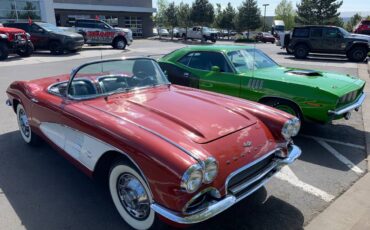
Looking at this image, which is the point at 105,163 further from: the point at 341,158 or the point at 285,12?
the point at 285,12

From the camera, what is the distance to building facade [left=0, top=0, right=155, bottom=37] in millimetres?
24844

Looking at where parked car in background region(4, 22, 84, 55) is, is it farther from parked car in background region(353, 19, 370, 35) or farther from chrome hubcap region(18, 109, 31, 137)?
parked car in background region(353, 19, 370, 35)

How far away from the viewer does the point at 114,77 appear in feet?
12.4

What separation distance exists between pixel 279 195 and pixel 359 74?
9840 millimetres

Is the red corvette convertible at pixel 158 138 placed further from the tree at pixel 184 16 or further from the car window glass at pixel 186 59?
the tree at pixel 184 16

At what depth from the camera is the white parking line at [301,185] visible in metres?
3.36

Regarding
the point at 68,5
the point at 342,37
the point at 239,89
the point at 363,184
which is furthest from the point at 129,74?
the point at 68,5

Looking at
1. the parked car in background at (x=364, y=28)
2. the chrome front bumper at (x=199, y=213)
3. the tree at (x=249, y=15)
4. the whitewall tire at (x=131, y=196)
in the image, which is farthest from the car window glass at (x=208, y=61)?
the tree at (x=249, y=15)

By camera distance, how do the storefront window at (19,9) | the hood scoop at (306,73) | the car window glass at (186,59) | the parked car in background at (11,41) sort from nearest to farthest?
the hood scoop at (306,73)
the car window glass at (186,59)
the parked car in background at (11,41)
the storefront window at (19,9)

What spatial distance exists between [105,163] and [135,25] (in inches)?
1574

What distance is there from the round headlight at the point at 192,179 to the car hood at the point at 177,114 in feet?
1.24

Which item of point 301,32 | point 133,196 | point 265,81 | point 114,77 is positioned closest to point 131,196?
point 133,196

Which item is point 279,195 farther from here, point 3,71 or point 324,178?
point 3,71

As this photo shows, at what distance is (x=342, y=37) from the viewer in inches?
594
